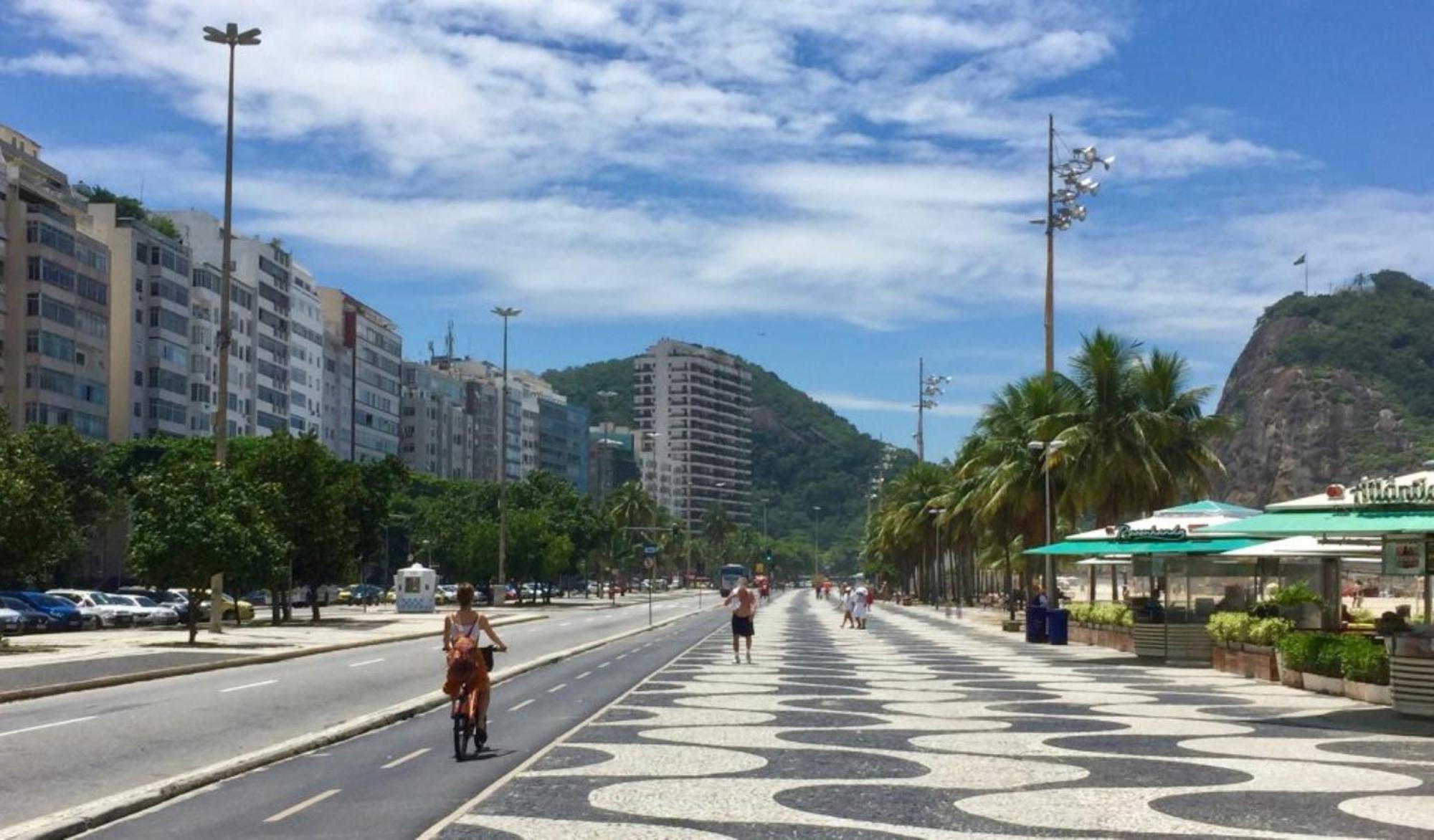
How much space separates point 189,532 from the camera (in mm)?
43594

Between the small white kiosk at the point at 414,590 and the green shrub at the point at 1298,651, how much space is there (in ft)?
195

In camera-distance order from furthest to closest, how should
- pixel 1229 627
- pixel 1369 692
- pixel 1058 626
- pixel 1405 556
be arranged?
1. pixel 1058 626
2. pixel 1229 627
3. pixel 1369 692
4. pixel 1405 556

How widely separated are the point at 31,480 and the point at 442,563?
70321 millimetres

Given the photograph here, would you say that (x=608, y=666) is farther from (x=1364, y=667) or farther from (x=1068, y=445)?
(x=1068, y=445)

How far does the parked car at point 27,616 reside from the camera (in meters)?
54.3

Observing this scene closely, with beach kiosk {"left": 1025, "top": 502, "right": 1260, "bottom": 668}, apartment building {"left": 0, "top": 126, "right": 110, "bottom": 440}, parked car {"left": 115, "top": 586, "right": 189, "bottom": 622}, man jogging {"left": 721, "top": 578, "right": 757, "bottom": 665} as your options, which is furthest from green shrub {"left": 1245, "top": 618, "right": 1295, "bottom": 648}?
apartment building {"left": 0, "top": 126, "right": 110, "bottom": 440}

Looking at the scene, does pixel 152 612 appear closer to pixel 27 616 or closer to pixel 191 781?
pixel 27 616

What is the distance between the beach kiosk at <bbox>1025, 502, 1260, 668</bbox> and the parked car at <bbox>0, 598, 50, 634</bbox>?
35686mm

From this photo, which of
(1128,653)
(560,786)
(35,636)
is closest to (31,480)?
(35,636)

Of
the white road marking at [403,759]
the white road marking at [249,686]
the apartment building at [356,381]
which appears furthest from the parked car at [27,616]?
the apartment building at [356,381]

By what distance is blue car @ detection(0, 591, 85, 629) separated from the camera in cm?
5634

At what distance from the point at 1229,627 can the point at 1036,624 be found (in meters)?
15.4

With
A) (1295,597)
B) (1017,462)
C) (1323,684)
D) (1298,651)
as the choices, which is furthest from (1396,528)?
(1017,462)

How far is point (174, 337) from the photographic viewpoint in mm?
111812
